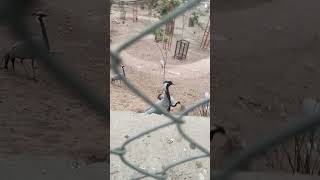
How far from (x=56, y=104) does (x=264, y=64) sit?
3.49ft

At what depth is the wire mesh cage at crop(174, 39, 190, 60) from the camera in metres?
5.45

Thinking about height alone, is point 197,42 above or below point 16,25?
below

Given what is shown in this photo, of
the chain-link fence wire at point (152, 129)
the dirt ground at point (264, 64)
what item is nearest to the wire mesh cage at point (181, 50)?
the dirt ground at point (264, 64)

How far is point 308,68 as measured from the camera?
307 cm

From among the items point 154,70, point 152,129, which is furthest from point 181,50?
point 152,129

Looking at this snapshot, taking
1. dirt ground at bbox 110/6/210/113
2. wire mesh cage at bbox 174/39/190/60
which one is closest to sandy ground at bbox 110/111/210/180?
dirt ground at bbox 110/6/210/113

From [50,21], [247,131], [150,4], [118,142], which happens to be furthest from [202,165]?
[150,4]

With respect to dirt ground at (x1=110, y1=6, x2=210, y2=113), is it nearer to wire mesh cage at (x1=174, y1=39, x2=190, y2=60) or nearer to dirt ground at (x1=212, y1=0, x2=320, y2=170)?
wire mesh cage at (x1=174, y1=39, x2=190, y2=60)

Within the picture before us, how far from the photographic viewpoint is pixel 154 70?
16.5 feet

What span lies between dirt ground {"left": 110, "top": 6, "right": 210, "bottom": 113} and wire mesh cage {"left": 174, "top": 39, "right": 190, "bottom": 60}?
0.05 metres

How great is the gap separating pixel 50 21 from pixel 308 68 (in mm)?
1463

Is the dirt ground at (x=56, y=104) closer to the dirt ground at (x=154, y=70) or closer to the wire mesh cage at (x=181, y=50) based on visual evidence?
the dirt ground at (x=154, y=70)

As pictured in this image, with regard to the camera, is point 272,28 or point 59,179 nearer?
point 59,179

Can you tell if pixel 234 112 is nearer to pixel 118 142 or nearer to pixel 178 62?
pixel 118 142
